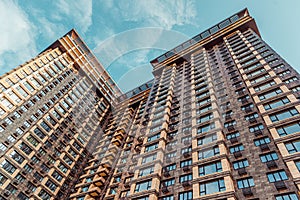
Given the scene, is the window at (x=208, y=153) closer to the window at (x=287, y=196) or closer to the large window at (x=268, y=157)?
the large window at (x=268, y=157)

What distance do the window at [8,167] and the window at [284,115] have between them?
3928cm

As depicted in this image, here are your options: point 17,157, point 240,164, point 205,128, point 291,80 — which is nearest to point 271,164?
point 240,164

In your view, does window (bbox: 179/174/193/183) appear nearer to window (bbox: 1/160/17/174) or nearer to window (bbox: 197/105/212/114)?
window (bbox: 197/105/212/114)

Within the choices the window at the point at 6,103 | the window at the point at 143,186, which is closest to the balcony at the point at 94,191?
the window at the point at 143,186

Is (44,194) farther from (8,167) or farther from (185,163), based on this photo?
(185,163)

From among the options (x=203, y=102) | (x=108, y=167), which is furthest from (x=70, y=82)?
(x=203, y=102)

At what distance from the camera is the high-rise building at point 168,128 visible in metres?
24.2

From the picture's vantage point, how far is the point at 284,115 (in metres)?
26.3

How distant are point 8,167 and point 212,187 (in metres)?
31.5

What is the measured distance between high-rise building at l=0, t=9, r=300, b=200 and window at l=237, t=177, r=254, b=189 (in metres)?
0.10

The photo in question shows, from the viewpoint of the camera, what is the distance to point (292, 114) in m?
25.8

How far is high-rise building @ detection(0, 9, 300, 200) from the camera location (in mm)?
24183

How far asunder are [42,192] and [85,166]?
37.3 feet

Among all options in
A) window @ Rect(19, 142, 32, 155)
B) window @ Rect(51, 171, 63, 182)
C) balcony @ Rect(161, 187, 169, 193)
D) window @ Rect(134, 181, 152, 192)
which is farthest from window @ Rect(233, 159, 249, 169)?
window @ Rect(19, 142, 32, 155)
